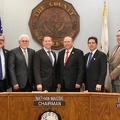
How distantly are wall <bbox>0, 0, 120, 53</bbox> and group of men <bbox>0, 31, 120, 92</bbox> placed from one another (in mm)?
1179

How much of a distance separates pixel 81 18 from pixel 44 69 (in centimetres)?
178

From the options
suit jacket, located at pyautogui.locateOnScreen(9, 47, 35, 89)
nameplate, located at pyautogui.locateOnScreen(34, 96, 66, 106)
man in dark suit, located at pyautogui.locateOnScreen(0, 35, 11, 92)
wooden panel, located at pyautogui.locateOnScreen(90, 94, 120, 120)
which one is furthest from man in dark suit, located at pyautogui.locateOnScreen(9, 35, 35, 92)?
wooden panel, located at pyautogui.locateOnScreen(90, 94, 120, 120)

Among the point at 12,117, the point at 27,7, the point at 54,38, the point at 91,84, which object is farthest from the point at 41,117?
the point at 27,7

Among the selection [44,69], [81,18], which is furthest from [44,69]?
[81,18]

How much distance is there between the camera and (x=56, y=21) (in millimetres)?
5480

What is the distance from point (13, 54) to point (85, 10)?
207cm

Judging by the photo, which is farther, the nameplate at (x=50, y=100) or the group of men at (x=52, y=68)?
the group of men at (x=52, y=68)

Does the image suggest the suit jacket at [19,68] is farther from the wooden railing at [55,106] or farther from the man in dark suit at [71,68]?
the wooden railing at [55,106]

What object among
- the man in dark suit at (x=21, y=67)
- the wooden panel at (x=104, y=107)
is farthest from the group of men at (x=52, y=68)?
the wooden panel at (x=104, y=107)

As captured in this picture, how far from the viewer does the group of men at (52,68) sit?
4156 millimetres

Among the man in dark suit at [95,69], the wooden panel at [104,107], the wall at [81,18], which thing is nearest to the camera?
the wooden panel at [104,107]

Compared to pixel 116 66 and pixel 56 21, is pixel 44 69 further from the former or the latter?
pixel 56 21

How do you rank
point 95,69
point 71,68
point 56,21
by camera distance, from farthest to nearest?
point 56,21
point 71,68
point 95,69

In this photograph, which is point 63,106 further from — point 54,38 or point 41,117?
point 54,38
